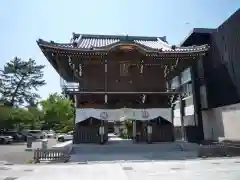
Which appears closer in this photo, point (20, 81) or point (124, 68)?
point (124, 68)

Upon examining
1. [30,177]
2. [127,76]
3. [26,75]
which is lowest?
[30,177]

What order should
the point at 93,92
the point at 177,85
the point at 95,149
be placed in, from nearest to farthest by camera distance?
1. the point at 95,149
2. the point at 93,92
3. the point at 177,85

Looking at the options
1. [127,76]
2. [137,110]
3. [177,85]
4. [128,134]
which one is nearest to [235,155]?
[137,110]

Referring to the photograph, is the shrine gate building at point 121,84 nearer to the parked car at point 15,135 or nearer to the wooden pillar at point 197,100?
the wooden pillar at point 197,100

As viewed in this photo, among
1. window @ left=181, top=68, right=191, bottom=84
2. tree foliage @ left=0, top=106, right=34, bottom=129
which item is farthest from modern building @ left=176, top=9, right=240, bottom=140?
tree foliage @ left=0, top=106, right=34, bottom=129

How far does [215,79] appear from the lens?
2564cm

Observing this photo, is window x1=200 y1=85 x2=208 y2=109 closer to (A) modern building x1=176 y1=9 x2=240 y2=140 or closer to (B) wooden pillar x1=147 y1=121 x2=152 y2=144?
(A) modern building x1=176 y1=9 x2=240 y2=140

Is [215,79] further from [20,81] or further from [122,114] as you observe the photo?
[20,81]

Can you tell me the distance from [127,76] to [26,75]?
1813 inches

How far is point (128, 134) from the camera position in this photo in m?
30.7

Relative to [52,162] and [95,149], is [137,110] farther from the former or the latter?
[52,162]

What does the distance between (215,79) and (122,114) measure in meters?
11.9

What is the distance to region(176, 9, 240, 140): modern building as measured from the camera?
72.3 feet

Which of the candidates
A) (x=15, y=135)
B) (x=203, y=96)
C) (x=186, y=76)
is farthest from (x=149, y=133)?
(x=15, y=135)
